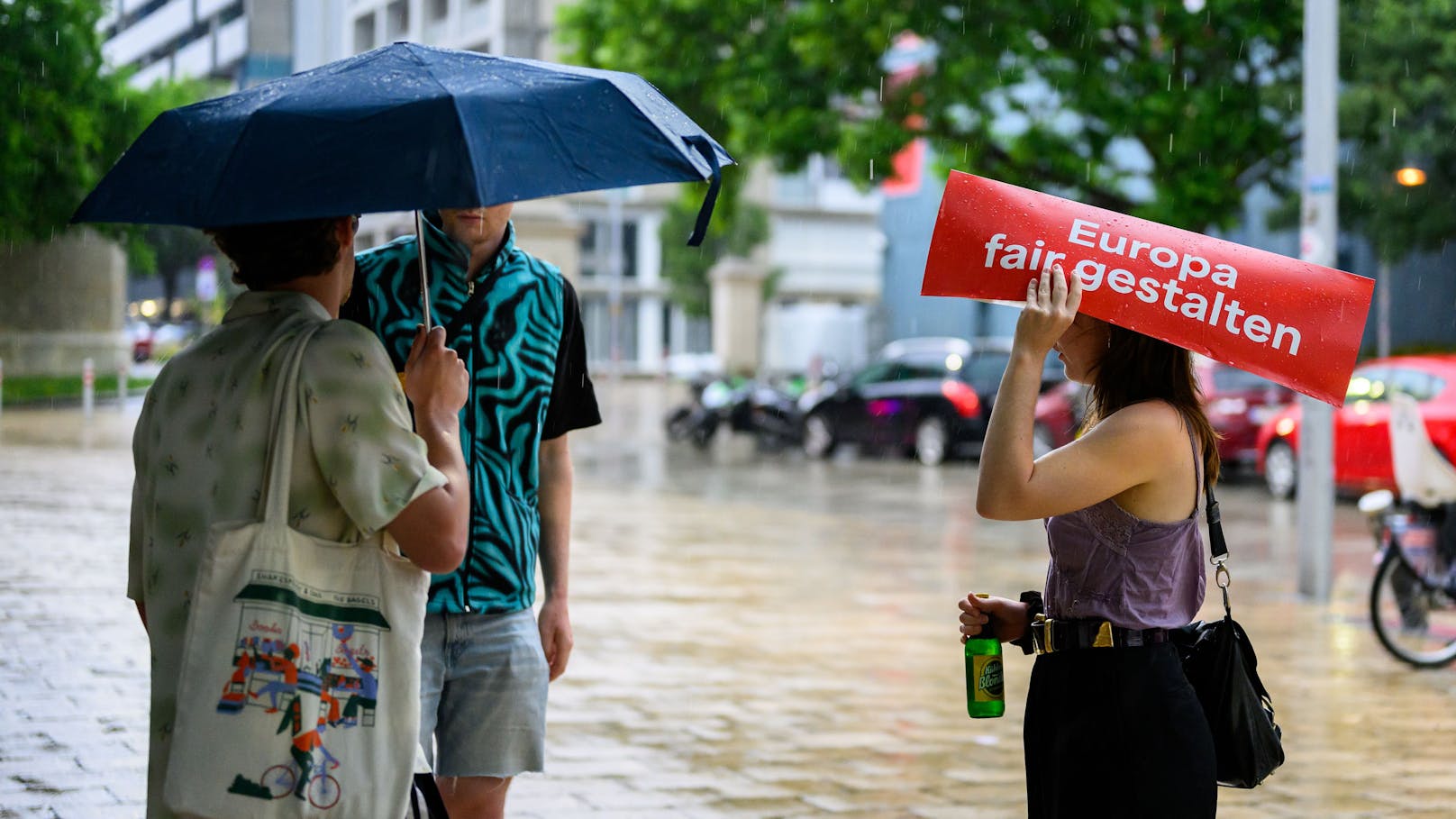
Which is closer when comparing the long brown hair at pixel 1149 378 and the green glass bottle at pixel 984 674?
the long brown hair at pixel 1149 378

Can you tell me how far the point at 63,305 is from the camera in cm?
935

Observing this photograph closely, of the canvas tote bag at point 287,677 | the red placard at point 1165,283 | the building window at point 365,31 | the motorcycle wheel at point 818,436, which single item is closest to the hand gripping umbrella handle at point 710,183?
the red placard at point 1165,283

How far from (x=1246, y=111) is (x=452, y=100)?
1867 centimetres

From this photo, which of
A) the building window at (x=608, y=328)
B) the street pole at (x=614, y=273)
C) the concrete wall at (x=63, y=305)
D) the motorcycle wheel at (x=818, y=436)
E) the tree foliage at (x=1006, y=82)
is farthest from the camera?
the building window at (x=608, y=328)

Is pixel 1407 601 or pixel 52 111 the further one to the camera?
pixel 1407 601

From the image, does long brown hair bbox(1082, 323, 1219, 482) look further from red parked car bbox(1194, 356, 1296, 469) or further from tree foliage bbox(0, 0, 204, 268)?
red parked car bbox(1194, 356, 1296, 469)

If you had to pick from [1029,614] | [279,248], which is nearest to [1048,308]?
[1029,614]

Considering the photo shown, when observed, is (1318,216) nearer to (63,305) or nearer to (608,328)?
(63,305)

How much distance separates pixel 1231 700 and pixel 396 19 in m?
7.02

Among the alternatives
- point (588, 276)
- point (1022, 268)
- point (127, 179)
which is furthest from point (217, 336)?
point (588, 276)

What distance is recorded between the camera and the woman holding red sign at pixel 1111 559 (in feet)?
9.59

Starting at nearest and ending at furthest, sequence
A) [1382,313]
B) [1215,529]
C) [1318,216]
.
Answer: [1215,529] → [1318,216] → [1382,313]

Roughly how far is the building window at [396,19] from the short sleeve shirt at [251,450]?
652cm

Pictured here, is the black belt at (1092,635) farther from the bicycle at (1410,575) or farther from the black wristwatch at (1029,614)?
the bicycle at (1410,575)
